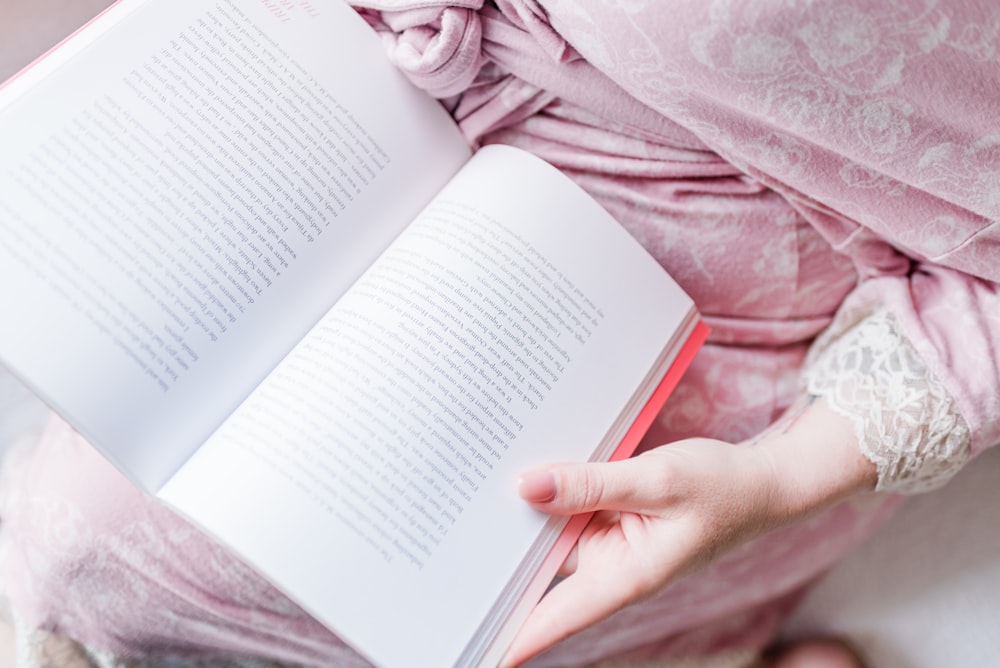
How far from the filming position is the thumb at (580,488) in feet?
1.60

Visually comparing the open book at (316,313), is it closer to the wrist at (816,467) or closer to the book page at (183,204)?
the book page at (183,204)

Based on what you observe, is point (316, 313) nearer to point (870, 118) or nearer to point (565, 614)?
point (565, 614)

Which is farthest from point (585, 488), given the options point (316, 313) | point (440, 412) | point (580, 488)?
point (316, 313)

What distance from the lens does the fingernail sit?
49cm

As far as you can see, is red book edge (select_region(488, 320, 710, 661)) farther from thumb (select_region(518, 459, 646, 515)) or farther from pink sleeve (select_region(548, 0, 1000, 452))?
pink sleeve (select_region(548, 0, 1000, 452))

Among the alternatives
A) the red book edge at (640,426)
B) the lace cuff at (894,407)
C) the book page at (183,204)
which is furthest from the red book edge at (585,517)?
the book page at (183,204)

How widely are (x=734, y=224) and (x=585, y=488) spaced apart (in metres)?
→ 0.24

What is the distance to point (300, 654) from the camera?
0.66 m

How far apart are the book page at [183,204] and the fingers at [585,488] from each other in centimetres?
20

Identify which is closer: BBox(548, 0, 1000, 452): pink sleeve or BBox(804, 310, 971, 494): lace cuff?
BBox(548, 0, 1000, 452): pink sleeve

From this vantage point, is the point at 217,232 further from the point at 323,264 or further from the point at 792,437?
the point at 792,437

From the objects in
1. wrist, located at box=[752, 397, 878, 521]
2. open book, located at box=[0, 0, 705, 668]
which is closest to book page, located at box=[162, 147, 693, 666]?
open book, located at box=[0, 0, 705, 668]

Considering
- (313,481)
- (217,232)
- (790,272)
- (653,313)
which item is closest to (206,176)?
(217,232)

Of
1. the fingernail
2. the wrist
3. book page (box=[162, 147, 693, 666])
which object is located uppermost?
book page (box=[162, 147, 693, 666])
